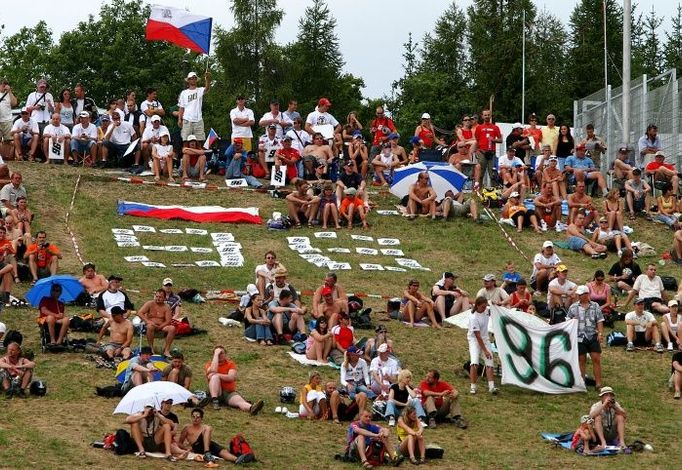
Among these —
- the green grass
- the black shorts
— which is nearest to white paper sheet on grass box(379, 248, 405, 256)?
the green grass

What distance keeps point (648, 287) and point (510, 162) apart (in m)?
8.42

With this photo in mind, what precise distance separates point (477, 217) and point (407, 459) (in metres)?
14.6

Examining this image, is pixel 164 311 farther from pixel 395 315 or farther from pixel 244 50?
pixel 244 50

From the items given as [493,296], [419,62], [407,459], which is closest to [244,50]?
[419,62]

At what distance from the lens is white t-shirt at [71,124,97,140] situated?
3816 cm

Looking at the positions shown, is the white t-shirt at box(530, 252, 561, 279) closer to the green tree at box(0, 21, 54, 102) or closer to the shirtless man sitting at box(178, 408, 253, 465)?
the shirtless man sitting at box(178, 408, 253, 465)

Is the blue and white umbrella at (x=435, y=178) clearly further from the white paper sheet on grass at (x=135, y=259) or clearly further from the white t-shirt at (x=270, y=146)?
the white paper sheet on grass at (x=135, y=259)

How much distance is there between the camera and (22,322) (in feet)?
89.9

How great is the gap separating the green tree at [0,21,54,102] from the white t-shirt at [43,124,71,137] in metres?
44.2

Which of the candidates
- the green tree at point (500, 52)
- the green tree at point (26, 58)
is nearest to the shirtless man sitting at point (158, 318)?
the green tree at point (500, 52)

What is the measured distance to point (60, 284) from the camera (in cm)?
2739

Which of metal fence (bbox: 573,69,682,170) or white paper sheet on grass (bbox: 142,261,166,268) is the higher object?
metal fence (bbox: 573,69,682,170)

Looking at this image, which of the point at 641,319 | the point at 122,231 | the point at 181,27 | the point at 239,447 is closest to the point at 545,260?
the point at 641,319

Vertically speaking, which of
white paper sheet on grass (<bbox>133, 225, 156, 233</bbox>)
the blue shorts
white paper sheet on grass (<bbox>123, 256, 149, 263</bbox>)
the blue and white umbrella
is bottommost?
white paper sheet on grass (<bbox>123, 256, 149, 263</bbox>)
